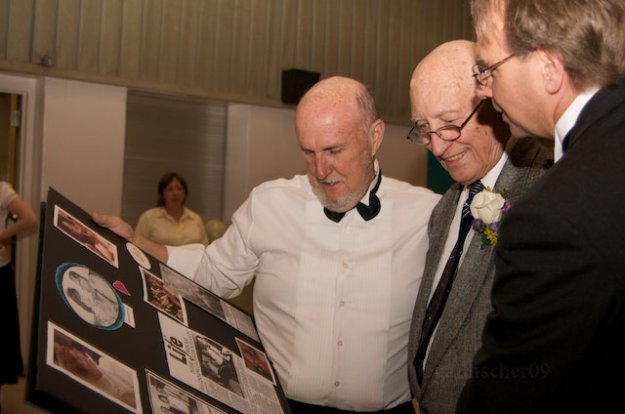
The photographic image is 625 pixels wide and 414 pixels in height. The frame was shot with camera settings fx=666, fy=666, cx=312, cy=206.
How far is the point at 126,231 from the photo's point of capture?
84.7 inches

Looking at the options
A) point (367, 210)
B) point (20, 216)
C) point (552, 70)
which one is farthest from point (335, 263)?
point (20, 216)

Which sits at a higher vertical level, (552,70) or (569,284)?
(552,70)

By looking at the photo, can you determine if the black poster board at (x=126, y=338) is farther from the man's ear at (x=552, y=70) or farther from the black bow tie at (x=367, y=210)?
the man's ear at (x=552, y=70)

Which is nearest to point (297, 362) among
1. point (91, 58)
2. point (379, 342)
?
point (379, 342)

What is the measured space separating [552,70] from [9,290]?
14.3ft

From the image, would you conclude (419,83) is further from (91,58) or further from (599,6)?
(91,58)

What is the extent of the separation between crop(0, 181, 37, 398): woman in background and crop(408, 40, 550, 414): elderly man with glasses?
3.54 m

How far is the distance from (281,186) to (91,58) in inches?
158

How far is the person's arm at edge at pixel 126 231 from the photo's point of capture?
1.99 m

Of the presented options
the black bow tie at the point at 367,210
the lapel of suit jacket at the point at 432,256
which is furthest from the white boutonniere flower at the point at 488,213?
the black bow tie at the point at 367,210

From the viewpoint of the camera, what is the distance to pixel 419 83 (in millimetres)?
1847

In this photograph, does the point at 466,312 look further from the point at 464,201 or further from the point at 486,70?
the point at 486,70

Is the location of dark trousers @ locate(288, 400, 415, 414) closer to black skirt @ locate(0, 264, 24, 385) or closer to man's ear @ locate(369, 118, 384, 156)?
man's ear @ locate(369, 118, 384, 156)

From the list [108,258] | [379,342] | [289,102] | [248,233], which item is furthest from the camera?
[289,102]
